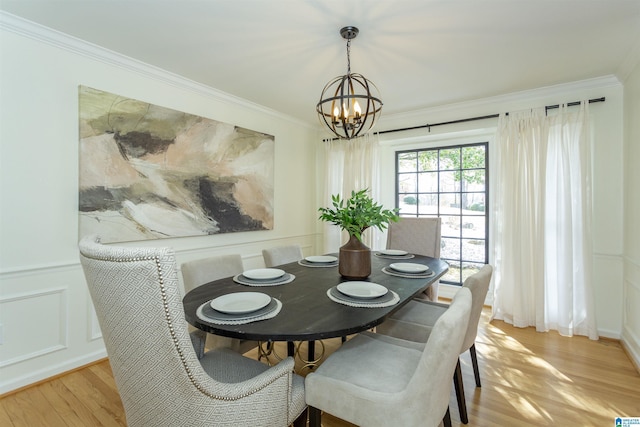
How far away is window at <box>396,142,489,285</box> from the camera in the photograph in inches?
151

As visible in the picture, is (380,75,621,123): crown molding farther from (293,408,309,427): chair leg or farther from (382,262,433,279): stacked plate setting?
(293,408,309,427): chair leg

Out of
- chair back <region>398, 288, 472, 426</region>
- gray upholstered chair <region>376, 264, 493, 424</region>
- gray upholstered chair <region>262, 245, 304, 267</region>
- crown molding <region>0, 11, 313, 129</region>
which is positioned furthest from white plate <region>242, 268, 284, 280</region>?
crown molding <region>0, 11, 313, 129</region>

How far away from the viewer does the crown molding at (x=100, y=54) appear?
2.03 m

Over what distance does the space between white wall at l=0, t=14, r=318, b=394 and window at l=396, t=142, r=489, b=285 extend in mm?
3336

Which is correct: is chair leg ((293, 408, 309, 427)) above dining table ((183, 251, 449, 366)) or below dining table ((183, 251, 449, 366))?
below

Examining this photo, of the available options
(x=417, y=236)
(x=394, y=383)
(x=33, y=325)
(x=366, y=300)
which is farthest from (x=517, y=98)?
(x=33, y=325)

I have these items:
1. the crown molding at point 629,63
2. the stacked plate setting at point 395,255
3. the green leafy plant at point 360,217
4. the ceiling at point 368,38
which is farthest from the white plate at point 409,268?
the crown molding at point 629,63

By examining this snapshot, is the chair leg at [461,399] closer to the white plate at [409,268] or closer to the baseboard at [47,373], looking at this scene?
the white plate at [409,268]

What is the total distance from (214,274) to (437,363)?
1548mm

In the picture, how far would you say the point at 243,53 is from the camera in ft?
8.11

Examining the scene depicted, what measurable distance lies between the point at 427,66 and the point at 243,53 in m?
1.59

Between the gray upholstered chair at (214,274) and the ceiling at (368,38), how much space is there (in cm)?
163

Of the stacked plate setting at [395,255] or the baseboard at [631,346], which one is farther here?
the stacked plate setting at [395,255]

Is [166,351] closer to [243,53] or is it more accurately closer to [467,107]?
[243,53]
